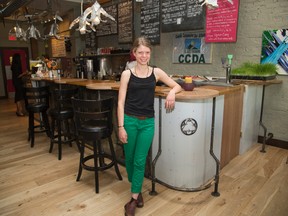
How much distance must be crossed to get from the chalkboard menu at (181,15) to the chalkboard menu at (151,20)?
15 cm

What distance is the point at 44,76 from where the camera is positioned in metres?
4.65

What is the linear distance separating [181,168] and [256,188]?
85 cm

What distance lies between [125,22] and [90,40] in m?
1.68

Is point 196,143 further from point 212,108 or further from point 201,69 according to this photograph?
point 201,69

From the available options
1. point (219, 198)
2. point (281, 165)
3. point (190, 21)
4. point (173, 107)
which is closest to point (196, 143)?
point (173, 107)

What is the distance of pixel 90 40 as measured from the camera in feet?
→ 21.8

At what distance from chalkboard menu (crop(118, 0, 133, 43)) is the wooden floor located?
3.24 m

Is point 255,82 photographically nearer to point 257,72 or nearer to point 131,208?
point 257,72

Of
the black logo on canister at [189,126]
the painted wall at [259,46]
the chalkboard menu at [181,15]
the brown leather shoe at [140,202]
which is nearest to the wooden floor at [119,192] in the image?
the brown leather shoe at [140,202]

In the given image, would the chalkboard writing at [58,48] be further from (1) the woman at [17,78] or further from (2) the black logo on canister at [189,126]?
(2) the black logo on canister at [189,126]

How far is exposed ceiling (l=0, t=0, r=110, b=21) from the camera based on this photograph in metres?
4.49

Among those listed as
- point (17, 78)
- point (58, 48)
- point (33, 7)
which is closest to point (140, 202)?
point (17, 78)

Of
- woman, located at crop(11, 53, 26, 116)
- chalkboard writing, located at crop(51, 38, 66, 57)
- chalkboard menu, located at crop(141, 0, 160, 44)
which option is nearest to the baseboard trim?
chalkboard menu, located at crop(141, 0, 160, 44)

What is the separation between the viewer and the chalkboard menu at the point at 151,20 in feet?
15.5
